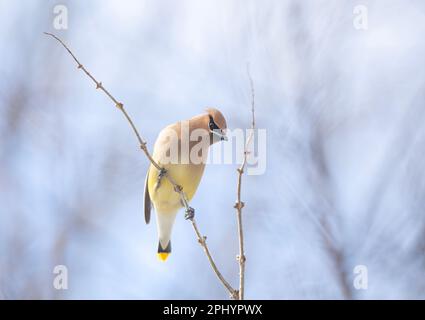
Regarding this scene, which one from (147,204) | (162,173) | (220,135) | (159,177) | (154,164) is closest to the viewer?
(154,164)

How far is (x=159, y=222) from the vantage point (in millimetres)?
4527

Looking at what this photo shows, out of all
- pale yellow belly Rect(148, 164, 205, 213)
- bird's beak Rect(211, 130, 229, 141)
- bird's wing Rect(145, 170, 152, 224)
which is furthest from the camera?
bird's wing Rect(145, 170, 152, 224)

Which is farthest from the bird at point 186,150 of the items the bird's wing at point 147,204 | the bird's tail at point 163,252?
the bird's tail at point 163,252

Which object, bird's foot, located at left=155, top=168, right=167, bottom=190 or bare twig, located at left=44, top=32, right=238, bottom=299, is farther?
bird's foot, located at left=155, top=168, right=167, bottom=190

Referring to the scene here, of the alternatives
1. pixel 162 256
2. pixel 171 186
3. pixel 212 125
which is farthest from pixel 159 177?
pixel 162 256

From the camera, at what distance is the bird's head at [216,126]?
4.13 metres

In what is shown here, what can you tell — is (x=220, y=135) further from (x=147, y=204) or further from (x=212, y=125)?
(x=147, y=204)

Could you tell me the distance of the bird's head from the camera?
413 cm

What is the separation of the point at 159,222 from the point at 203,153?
60 cm

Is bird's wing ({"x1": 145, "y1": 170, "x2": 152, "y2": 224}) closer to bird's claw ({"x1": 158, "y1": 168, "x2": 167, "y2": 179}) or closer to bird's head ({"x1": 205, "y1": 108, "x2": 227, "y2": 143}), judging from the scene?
bird's claw ({"x1": 158, "y1": 168, "x2": 167, "y2": 179})

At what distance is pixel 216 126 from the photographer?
4.16m

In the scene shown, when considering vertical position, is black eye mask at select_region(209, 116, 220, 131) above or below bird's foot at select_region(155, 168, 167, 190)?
above

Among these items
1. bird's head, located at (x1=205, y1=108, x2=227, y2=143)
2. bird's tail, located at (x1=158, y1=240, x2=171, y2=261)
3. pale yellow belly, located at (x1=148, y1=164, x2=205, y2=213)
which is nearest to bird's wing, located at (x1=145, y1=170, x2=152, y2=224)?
pale yellow belly, located at (x1=148, y1=164, x2=205, y2=213)
